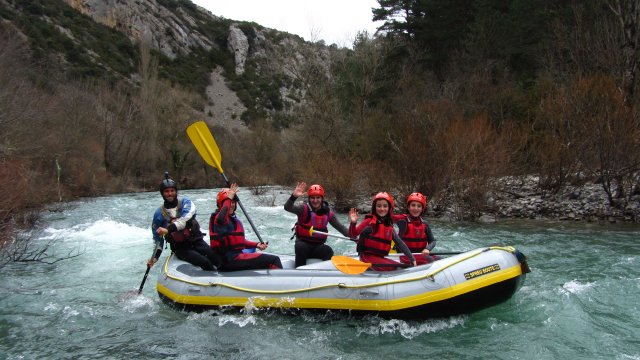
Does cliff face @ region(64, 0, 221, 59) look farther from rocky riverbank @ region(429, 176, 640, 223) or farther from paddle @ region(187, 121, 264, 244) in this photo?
paddle @ region(187, 121, 264, 244)

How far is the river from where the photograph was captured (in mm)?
4453

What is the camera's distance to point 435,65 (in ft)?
78.9

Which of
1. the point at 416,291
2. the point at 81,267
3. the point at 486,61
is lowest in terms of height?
the point at 81,267

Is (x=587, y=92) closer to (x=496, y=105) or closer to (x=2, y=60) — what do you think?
(x=496, y=105)

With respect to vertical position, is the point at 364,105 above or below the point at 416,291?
above

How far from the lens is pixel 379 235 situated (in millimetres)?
5289

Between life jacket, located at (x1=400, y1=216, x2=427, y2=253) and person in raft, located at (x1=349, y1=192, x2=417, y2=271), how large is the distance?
0.49 m

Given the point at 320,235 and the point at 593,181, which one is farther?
the point at 593,181

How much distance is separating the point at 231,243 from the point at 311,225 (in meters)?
1.01

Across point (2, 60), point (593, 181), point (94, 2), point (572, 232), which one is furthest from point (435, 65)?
point (94, 2)

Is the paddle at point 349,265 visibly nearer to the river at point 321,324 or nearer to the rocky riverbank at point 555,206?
the river at point 321,324

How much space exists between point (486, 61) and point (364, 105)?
539 centimetres

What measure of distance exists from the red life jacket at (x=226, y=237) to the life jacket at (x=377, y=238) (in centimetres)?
144

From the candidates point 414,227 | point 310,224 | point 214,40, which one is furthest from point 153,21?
point 414,227
